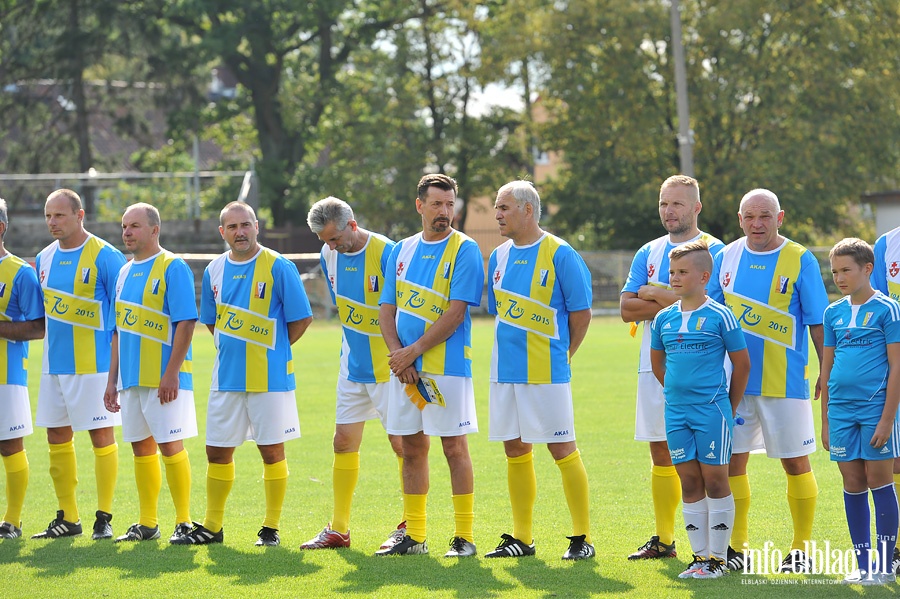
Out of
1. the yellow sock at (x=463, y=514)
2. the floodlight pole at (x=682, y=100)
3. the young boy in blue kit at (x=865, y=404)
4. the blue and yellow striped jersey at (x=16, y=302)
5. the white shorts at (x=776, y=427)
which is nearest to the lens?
the young boy in blue kit at (x=865, y=404)

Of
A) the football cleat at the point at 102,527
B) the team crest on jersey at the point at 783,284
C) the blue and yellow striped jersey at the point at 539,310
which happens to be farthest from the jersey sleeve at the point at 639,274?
the football cleat at the point at 102,527

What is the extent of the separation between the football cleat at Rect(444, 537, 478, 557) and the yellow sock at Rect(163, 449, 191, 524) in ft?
5.85

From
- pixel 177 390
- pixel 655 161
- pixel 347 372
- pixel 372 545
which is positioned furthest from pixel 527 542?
pixel 655 161

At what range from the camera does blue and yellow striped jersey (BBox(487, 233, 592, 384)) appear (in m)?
6.57

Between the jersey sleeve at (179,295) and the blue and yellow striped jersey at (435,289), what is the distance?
1285 millimetres

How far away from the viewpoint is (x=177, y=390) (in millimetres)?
7176

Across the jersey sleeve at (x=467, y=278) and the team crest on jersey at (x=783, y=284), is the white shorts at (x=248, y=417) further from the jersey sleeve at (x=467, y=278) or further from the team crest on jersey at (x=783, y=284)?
the team crest on jersey at (x=783, y=284)

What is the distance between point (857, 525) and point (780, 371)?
910mm

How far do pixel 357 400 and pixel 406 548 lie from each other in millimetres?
1038

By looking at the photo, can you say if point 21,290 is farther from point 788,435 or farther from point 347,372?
point 788,435

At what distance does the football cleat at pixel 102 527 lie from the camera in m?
7.38

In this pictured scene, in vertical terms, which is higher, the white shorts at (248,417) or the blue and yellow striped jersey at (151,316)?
the blue and yellow striped jersey at (151,316)

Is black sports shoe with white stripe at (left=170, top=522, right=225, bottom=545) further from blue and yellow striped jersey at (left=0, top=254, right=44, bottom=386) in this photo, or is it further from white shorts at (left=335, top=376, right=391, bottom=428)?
blue and yellow striped jersey at (left=0, top=254, right=44, bottom=386)

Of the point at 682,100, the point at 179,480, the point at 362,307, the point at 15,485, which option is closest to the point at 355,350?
the point at 362,307
